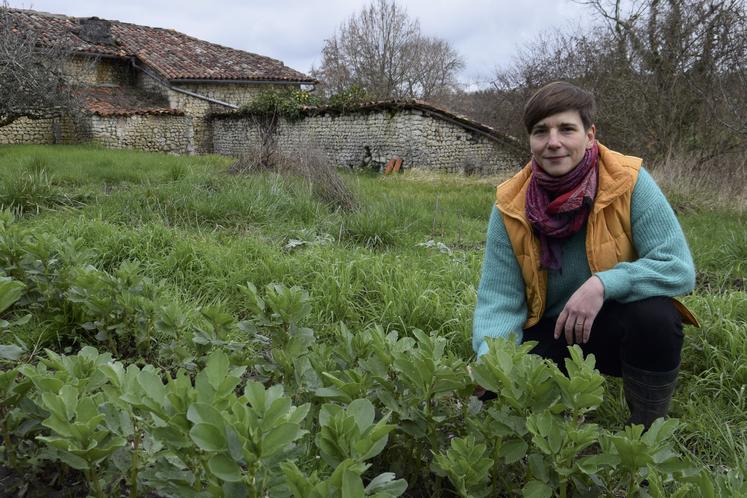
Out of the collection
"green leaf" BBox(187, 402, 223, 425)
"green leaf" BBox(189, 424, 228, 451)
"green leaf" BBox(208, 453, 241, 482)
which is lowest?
"green leaf" BBox(208, 453, 241, 482)

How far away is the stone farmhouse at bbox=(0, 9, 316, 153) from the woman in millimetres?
19362

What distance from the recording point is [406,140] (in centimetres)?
1662

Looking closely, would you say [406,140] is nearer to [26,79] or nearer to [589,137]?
[26,79]

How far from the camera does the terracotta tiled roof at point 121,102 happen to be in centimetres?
1941

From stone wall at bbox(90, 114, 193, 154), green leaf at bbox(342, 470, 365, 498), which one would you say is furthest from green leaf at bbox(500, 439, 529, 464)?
stone wall at bbox(90, 114, 193, 154)

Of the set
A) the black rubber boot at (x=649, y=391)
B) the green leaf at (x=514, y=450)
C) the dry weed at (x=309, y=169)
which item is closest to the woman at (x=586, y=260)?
the black rubber boot at (x=649, y=391)

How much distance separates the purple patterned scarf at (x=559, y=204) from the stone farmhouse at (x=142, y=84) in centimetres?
1940

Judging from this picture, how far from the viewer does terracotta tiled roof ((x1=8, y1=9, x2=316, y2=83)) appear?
2127cm

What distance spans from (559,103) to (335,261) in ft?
7.04

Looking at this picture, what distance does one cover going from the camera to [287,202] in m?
6.23

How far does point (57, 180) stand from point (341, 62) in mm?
26991

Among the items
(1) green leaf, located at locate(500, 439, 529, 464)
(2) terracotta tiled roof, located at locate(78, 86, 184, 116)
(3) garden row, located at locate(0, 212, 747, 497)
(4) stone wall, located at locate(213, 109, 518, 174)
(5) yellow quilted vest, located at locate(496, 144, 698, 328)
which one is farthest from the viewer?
(2) terracotta tiled roof, located at locate(78, 86, 184, 116)

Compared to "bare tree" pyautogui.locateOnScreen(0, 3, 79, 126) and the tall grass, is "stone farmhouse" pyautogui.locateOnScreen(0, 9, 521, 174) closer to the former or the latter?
"bare tree" pyautogui.locateOnScreen(0, 3, 79, 126)

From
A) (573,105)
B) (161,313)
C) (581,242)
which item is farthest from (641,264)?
(161,313)
